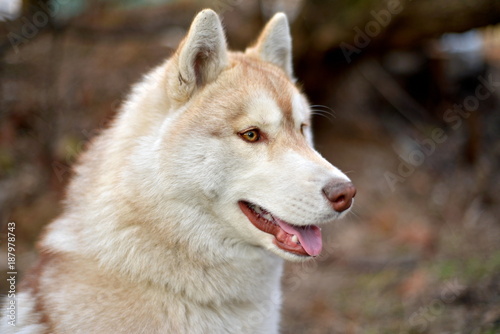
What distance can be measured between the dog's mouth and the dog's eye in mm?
409

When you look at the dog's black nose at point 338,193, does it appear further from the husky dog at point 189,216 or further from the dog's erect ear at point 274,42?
the dog's erect ear at point 274,42

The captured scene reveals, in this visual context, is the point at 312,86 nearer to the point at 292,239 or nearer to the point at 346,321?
the point at 346,321

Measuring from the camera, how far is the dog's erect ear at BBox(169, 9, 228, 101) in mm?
3334

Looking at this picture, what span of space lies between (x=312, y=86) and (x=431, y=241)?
10.6 feet

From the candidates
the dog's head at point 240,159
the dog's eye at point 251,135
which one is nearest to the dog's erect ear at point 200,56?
the dog's head at point 240,159

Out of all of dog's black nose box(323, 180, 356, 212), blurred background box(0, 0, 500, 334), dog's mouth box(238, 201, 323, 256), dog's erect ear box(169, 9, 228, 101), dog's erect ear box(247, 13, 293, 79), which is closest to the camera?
dog's black nose box(323, 180, 356, 212)

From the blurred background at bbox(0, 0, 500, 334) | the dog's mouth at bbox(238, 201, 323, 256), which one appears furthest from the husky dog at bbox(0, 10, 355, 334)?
the blurred background at bbox(0, 0, 500, 334)

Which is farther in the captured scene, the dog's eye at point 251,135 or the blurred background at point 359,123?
the blurred background at point 359,123

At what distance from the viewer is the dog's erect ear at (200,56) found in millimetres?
3334

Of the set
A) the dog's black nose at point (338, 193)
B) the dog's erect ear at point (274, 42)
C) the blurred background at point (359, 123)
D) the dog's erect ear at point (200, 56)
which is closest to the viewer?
the dog's black nose at point (338, 193)

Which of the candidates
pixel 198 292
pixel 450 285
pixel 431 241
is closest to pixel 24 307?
pixel 198 292

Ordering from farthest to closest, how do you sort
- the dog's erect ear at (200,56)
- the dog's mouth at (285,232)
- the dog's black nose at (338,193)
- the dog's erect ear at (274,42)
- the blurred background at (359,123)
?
the blurred background at (359,123)
the dog's erect ear at (274,42)
the dog's erect ear at (200,56)
the dog's mouth at (285,232)
the dog's black nose at (338,193)

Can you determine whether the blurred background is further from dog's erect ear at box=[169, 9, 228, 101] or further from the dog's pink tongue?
dog's erect ear at box=[169, 9, 228, 101]

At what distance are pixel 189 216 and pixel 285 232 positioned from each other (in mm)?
615
